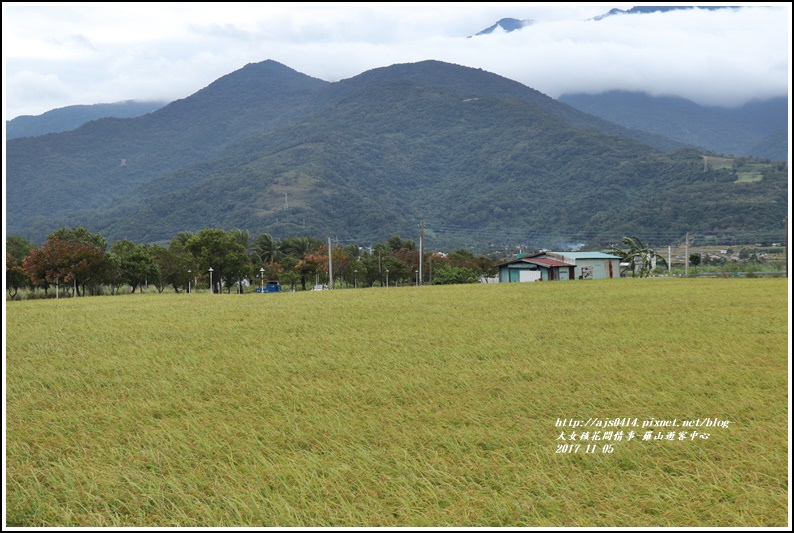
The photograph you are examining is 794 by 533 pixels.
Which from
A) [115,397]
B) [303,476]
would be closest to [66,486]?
[303,476]

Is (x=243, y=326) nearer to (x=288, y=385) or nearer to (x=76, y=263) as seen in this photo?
(x=288, y=385)

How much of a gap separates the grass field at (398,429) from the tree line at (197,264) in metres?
37.3

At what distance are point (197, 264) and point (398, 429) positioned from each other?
7545 cm

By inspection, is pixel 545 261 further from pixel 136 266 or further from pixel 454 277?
pixel 136 266

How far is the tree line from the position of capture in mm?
54125

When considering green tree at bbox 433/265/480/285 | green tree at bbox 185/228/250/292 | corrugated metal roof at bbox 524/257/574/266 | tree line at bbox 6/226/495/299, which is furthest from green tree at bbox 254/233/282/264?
corrugated metal roof at bbox 524/257/574/266

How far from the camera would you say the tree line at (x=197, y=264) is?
54.1 metres

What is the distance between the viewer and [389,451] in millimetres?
8328

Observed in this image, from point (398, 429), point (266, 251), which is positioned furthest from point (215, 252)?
point (398, 429)

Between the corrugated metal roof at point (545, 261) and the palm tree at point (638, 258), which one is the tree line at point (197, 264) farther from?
the palm tree at point (638, 258)

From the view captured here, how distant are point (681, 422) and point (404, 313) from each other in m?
18.9

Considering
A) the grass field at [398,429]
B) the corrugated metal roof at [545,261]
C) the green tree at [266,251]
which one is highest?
the green tree at [266,251]

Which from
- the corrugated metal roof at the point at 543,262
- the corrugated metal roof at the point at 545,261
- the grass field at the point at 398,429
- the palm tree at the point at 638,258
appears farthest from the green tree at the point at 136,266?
the palm tree at the point at 638,258

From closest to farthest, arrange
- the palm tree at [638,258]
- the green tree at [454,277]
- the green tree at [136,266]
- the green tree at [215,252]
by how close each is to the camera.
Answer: the green tree at [136,266]
the green tree at [215,252]
the green tree at [454,277]
the palm tree at [638,258]
